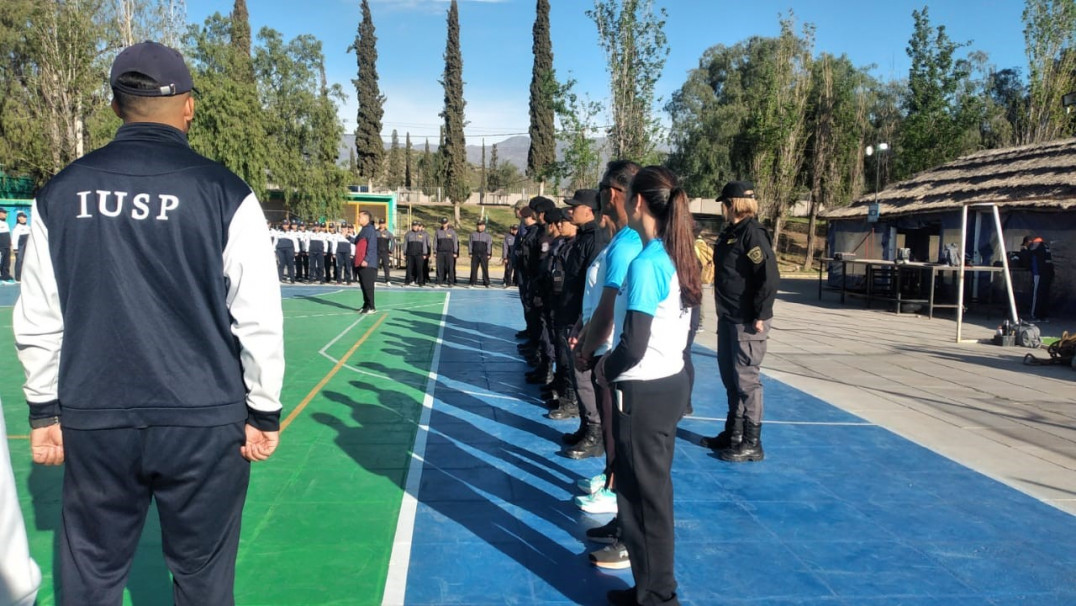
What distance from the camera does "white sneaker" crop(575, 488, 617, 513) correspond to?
14.7 feet

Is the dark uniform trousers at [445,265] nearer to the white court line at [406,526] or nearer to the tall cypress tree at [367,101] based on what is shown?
the white court line at [406,526]

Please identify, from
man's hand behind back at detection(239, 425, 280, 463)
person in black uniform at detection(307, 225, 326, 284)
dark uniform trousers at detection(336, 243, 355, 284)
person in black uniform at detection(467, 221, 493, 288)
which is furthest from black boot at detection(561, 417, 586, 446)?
person in black uniform at detection(307, 225, 326, 284)

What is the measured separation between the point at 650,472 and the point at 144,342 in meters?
2.01

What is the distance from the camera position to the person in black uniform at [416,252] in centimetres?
2103

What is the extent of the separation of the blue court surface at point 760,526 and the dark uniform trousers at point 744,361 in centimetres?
50

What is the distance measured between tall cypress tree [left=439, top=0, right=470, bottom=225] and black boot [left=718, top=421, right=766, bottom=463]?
40680 mm

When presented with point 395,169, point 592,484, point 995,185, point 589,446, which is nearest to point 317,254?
point 589,446

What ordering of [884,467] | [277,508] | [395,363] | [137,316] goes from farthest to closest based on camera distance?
[395,363], [884,467], [277,508], [137,316]

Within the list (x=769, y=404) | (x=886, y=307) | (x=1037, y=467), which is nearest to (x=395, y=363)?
(x=769, y=404)

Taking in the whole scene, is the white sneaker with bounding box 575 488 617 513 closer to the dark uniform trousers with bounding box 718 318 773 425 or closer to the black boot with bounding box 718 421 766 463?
the black boot with bounding box 718 421 766 463

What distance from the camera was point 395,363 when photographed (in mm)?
9383

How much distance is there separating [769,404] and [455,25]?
44.7 meters

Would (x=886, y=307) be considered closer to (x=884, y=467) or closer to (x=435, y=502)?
(x=884, y=467)

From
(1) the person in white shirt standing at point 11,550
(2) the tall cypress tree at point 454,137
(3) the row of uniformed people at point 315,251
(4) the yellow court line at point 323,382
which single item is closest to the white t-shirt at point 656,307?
(1) the person in white shirt standing at point 11,550
